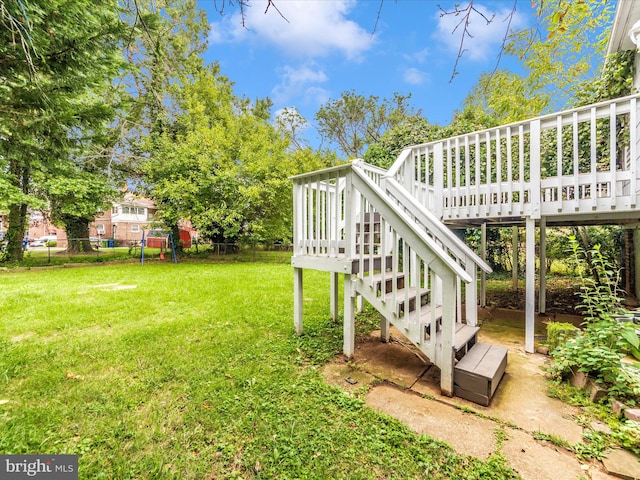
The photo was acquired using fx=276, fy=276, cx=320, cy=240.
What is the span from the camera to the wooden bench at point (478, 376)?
7.19 feet

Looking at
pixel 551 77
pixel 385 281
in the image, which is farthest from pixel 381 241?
pixel 551 77

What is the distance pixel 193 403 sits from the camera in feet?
7.14

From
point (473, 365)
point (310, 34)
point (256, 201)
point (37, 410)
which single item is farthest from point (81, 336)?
point (256, 201)

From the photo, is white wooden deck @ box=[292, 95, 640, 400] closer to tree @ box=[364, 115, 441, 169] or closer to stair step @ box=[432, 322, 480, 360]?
stair step @ box=[432, 322, 480, 360]

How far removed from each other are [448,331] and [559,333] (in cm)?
154

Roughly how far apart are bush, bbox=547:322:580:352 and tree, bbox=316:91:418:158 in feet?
46.4

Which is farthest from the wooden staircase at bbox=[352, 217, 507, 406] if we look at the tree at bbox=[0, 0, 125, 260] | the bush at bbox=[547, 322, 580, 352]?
the tree at bbox=[0, 0, 125, 260]

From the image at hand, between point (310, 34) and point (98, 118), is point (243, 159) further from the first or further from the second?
point (310, 34)

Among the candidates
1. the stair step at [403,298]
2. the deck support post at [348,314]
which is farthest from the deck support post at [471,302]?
the deck support post at [348,314]

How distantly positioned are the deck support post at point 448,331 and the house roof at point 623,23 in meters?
5.20

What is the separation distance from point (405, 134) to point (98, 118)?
8.14 meters

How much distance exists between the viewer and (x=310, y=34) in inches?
72.9

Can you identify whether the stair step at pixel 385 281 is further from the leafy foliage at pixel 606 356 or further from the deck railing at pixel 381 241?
the leafy foliage at pixel 606 356

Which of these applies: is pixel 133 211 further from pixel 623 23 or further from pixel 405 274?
pixel 623 23
